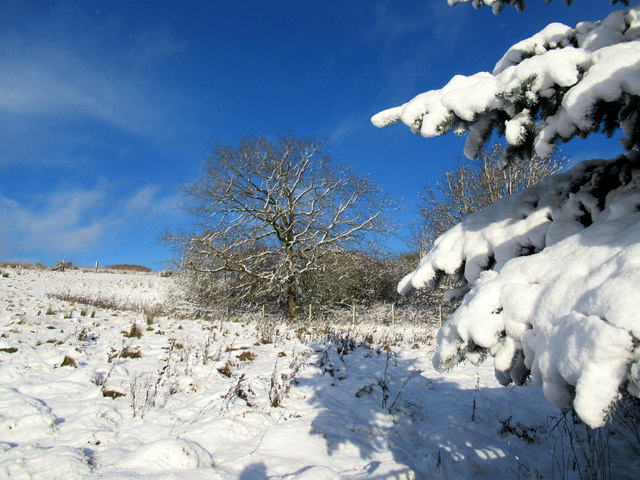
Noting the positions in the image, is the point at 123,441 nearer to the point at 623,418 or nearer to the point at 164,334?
Result: the point at 623,418

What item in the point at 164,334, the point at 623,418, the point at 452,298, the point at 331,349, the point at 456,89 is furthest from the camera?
the point at 164,334

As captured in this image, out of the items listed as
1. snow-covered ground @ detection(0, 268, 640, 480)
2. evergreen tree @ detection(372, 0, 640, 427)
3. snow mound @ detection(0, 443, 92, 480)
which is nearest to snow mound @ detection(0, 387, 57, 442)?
snow-covered ground @ detection(0, 268, 640, 480)

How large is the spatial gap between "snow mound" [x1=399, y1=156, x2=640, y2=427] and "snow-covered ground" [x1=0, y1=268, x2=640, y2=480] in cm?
180

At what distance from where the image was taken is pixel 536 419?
15.1 ft

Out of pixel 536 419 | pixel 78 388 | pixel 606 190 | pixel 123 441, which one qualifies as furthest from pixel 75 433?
pixel 536 419

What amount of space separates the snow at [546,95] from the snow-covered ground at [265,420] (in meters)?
2.65

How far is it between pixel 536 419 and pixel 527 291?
12.4ft

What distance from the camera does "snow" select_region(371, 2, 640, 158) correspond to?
5.65 feet

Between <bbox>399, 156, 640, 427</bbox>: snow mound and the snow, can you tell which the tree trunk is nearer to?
<bbox>399, 156, 640, 427</bbox>: snow mound

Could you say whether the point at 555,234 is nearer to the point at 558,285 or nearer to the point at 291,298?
the point at 558,285

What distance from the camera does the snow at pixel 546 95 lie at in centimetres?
172

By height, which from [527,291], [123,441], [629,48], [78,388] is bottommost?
[123,441]

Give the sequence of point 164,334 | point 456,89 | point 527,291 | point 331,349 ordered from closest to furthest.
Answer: point 527,291
point 456,89
point 331,349
point 164,334

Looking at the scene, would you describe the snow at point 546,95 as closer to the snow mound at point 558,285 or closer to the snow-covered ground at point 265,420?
the snow mound at point 558,285
